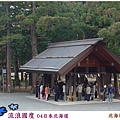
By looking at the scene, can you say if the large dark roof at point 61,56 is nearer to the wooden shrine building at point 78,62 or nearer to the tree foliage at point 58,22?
the wooden shrine building at point 78,62

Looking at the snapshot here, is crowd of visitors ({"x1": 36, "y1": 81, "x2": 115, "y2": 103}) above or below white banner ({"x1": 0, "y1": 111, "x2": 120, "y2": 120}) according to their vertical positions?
below

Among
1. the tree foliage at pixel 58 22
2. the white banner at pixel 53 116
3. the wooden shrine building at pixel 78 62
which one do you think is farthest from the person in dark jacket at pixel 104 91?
the white banner at pixel 53 116

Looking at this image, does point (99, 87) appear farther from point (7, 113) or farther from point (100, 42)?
point (7, 113)

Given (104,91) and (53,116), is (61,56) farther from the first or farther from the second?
(53,116)

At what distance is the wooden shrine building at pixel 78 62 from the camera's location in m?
22.0

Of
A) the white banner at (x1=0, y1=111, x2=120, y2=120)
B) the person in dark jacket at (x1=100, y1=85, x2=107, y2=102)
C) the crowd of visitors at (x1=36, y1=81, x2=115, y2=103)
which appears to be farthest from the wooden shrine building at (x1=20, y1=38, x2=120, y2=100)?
the white banner at (x1=0, y1=111, x2=120, y2=120)

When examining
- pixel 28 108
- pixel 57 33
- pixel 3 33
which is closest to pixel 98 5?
pixel 57 33

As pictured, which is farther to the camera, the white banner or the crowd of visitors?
the crowd of visitors

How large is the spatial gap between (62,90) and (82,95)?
215 cm

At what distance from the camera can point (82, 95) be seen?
25047 millimetres

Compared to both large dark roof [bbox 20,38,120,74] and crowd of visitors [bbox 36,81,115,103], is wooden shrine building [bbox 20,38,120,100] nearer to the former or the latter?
large dark roof [bbox 20,38,120,74]

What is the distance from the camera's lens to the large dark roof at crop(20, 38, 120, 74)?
21.8 metres

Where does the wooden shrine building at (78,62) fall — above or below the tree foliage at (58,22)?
below

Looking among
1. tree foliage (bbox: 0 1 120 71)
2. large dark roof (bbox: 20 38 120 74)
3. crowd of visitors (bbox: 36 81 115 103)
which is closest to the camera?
large dark roof (bbox: 20 38 120 74)
